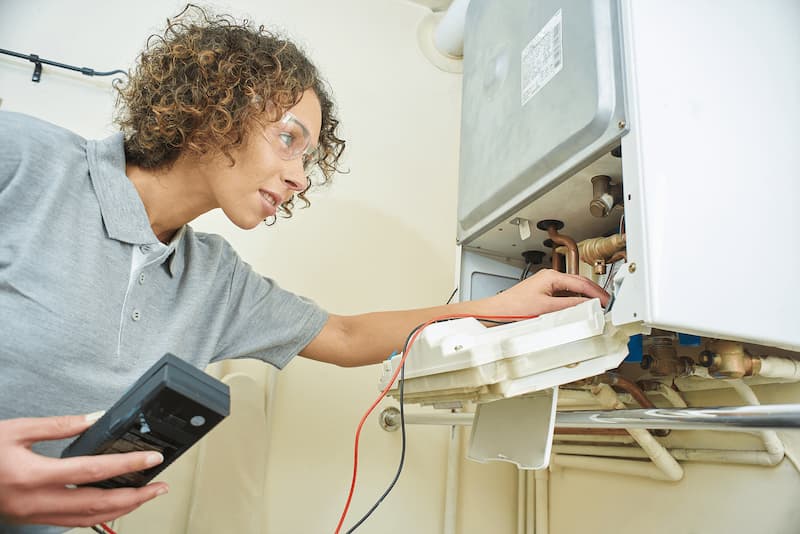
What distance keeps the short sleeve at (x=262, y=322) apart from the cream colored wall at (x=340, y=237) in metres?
0.23

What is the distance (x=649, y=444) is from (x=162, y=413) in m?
0.78

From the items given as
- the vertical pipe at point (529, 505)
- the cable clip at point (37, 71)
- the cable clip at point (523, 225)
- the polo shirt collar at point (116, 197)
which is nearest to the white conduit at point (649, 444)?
the cable clip at point (523, 225)

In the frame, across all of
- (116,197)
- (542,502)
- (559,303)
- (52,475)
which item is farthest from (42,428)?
(542,502)

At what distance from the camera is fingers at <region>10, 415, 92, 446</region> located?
0.46 meters

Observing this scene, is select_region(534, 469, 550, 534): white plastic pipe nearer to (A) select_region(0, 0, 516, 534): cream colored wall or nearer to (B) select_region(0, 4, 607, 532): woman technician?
(A) select_region(0, 0, 516, 534): cream colored wall

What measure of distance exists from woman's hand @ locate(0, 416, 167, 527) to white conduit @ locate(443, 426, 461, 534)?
2.98 feet

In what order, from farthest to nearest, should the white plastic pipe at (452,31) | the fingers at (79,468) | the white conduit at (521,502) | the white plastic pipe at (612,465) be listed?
the white plastic pipe at (452,31), the white conduit at (521,502), the white plastic pipe at (612,465), the fingers at (79,468)

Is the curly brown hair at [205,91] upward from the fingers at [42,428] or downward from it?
upward

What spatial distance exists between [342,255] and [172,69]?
656mm

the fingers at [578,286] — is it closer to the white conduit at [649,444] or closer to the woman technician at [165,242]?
the woman technician at [165,242]

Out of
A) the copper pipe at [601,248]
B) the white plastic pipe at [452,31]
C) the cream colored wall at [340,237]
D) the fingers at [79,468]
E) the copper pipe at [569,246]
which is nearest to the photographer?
the fingers at [79,468]

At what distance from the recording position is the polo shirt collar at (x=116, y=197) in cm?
74

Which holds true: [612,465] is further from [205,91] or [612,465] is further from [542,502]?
[205,91]

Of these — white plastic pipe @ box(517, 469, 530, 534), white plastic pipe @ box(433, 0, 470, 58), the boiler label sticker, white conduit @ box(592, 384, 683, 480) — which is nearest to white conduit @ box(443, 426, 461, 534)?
white plastic pipe @ box(517, 469, 530, 534)
